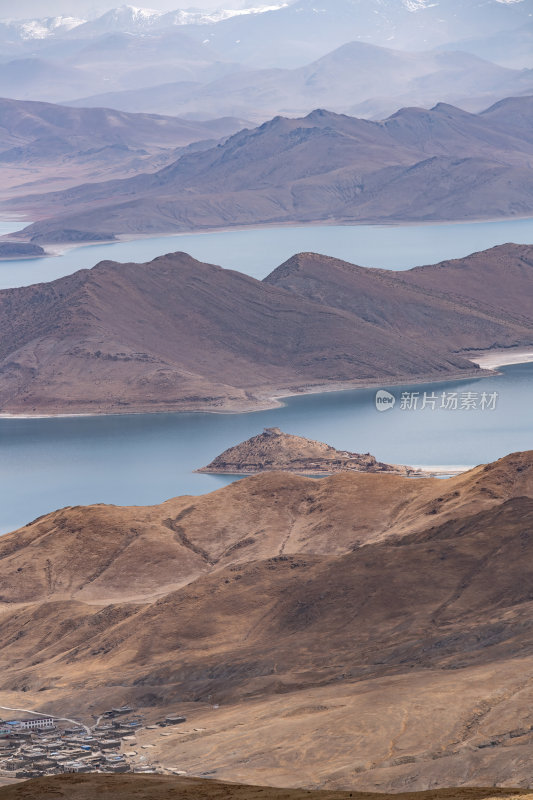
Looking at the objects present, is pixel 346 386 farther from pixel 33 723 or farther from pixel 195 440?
pixel 33 723

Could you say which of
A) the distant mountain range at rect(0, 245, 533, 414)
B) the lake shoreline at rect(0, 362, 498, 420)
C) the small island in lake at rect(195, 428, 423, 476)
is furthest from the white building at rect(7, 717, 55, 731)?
the distant mountain range at rect(0, 245, 533, 414)

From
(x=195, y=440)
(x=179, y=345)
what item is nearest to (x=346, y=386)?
(x=179, y=345)

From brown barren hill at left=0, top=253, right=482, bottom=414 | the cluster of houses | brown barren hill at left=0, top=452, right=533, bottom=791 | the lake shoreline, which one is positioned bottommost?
the cluster of houses
